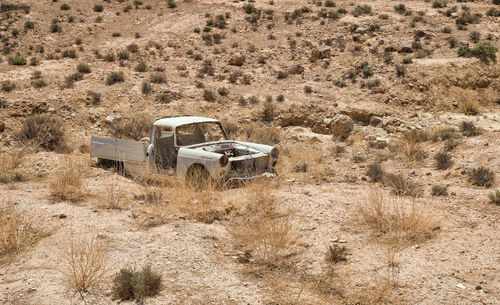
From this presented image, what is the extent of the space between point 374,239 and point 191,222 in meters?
2.70

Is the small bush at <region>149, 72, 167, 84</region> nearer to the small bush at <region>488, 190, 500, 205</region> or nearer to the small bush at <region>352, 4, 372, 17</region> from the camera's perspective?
the small bush at <region>352, 4, 372, 17</region>

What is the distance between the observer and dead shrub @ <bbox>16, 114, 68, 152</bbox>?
12.6 metres

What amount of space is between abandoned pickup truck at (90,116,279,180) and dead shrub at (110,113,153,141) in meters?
3.80

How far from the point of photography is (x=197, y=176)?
302 inches

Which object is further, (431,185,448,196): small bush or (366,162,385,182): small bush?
(366,162,385,182): small bush

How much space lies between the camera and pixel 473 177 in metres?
9.02

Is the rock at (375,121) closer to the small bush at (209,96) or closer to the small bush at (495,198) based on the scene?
the small bush at (209,96)

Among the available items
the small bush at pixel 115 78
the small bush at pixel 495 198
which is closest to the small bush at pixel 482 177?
the small bush at pixel 495 198

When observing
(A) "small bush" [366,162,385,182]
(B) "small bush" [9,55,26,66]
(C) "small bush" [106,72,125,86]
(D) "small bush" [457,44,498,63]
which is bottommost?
(A) "small bush" [366,162,385,182]

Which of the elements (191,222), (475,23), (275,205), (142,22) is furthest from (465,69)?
(142,22)

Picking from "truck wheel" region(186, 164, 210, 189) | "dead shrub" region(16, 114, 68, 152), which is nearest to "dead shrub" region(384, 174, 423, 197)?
"truck wheel" region(186, 164, 210, 189)

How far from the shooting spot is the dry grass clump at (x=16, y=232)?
5.01 m

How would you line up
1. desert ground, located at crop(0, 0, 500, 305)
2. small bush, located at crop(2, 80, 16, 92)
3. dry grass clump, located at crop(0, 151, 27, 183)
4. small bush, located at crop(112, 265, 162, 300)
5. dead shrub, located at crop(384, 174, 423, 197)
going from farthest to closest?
small bush, located at crop(2, 80, 16, 92) < dry grass clump, located at crop(0, 151, 27, 183) < dead shrub, located at crop(384, 174, 423, 197) < desert ground, located at crop(0, 0, 500, 305) < small bush, located at crop(112, 265, 162, 300)

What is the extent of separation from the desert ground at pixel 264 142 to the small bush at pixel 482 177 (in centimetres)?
4
